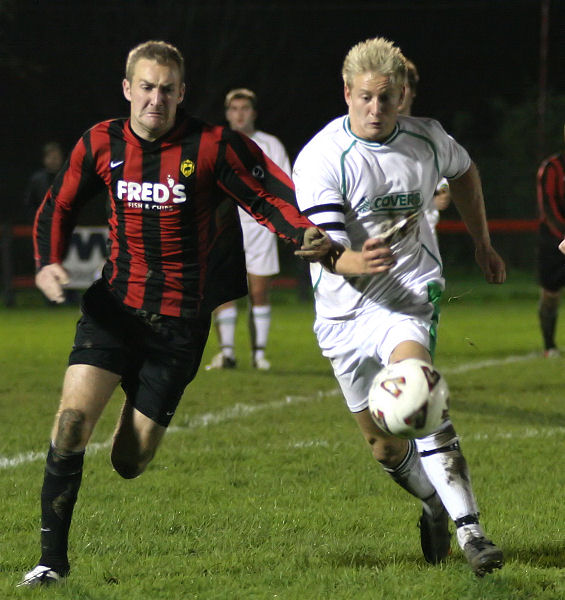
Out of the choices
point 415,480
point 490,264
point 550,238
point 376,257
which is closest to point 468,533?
point 415,480

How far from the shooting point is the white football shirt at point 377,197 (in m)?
4.41

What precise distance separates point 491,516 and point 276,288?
1579 centimetres

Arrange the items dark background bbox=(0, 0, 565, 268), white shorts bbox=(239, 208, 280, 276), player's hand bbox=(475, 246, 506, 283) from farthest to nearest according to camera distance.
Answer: dark background bbox=(0, 0, 565, 268)
white shorts bbox=(239, 208, 280, 276)
player's hand bbox=(475, 246, 506, 283)

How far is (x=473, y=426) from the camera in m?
7.54

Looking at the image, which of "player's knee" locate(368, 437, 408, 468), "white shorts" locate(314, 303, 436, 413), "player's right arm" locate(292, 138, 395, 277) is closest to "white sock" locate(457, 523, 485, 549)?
"player's knee" locate(368, 437, 408, 468)

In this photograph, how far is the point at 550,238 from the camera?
406 inches

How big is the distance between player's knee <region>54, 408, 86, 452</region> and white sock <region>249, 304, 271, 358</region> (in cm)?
641

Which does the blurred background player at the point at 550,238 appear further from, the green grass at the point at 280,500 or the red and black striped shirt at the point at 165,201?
the red and black striped shirt at the point at 165,201

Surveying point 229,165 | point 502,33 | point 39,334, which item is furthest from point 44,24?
point 229,165

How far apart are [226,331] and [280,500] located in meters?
5.03

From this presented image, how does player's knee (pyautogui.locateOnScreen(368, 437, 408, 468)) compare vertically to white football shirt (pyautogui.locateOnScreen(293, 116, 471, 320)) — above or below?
below

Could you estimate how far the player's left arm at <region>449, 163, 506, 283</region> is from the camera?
477cm

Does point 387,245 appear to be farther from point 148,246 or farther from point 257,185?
point 148,246

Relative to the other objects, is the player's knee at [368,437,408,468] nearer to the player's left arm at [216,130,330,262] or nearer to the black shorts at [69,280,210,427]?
the black shorts at [69,280,210,427]
